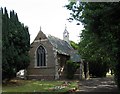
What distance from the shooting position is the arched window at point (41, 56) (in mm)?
42750

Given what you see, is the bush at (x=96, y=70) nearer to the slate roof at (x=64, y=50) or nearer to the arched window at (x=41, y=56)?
the slate roof at (x=64, y=50)

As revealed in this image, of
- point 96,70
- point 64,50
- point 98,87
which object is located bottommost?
point 98,87

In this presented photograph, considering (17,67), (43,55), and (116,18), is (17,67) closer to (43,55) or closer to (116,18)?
(43,55)

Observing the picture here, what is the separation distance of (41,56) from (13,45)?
41.7 feet

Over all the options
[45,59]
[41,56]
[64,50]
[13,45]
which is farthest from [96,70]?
[13,45]

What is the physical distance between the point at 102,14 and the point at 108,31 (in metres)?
1.36

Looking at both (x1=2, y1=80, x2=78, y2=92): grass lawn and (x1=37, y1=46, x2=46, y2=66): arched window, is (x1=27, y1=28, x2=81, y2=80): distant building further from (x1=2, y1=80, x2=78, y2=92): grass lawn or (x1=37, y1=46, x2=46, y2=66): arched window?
(x1=2, y1=80, x2=78, y2=92): grass lawn

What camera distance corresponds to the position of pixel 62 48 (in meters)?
46.2

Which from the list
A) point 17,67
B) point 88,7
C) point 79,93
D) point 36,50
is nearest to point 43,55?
point 36,50

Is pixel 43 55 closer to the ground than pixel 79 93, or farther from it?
farther from it

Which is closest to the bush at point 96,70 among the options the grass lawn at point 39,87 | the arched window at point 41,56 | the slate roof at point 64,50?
the slate roof at point 64,50

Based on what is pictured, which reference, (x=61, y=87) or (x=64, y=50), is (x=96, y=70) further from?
(x=61, y=87)

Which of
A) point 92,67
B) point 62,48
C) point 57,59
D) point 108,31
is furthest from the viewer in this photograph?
point 92,67

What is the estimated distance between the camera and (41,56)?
42969 mm
